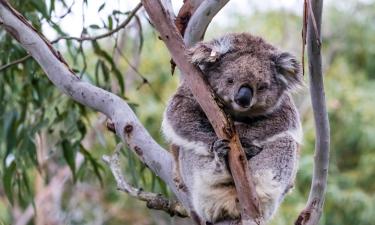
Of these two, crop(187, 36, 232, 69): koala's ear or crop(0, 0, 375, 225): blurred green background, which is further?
crop(0, 0, 375, 225): blurred green background

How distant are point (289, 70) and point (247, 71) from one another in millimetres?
221

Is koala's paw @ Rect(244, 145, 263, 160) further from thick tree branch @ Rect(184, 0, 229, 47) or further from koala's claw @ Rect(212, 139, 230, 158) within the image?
thick tree branch @ Rect(184, 0, 229, 47)

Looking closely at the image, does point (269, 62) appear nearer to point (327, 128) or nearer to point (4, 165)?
point (327, 128)

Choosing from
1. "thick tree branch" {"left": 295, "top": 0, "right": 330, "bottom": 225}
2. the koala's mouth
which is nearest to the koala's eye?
the koala's mouth

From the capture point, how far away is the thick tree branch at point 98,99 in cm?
278

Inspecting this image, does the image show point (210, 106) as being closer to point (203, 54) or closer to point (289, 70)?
point (203, 54)

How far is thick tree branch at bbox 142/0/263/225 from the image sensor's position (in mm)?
2312

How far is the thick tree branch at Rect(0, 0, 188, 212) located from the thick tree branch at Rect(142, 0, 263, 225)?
49 centimetres

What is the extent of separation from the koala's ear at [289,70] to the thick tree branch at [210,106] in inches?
25.3

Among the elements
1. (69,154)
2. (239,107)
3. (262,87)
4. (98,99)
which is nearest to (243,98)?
(239,107)

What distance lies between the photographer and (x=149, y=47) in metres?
8.76

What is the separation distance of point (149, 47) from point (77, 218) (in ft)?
6.86

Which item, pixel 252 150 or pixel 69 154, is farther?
pixel 69 154

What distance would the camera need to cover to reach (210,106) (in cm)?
231
